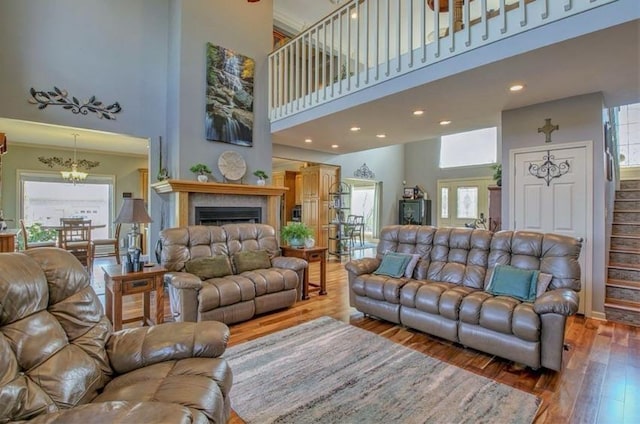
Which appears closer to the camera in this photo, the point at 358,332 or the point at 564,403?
the point at 564,403

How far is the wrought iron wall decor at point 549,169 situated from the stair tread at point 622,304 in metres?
1.51

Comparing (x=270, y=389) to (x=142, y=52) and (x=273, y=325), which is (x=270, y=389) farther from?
(x=142, y=52)

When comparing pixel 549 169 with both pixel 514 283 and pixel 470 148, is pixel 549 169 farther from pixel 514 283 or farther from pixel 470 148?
pixel 470 148

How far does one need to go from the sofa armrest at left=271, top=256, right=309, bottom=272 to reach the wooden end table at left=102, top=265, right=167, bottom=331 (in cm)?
141

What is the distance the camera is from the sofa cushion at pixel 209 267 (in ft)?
11.2

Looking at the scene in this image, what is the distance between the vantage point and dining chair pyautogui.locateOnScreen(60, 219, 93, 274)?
205 inches

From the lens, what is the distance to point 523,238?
3066mm

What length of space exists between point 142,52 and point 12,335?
179 inches

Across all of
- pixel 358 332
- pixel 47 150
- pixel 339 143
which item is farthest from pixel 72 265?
pixel 47 150

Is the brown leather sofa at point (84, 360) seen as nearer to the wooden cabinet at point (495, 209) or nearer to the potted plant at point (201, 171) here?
the potted plant at point (201, 171)

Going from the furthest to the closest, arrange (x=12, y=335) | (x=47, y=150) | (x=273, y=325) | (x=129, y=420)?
(x=47, y=150)
(x=273, y=325)
(x=12, y=335)
(x=129, y=420)

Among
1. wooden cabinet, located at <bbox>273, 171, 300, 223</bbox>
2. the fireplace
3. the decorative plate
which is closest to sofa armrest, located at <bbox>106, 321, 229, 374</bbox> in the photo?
the fireplace

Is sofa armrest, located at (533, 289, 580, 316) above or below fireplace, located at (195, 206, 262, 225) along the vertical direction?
below

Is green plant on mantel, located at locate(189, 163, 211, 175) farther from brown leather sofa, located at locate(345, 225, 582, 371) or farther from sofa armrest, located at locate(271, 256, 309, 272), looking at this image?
brown leather sofa, located at locate(345, 225, 582, 371)
